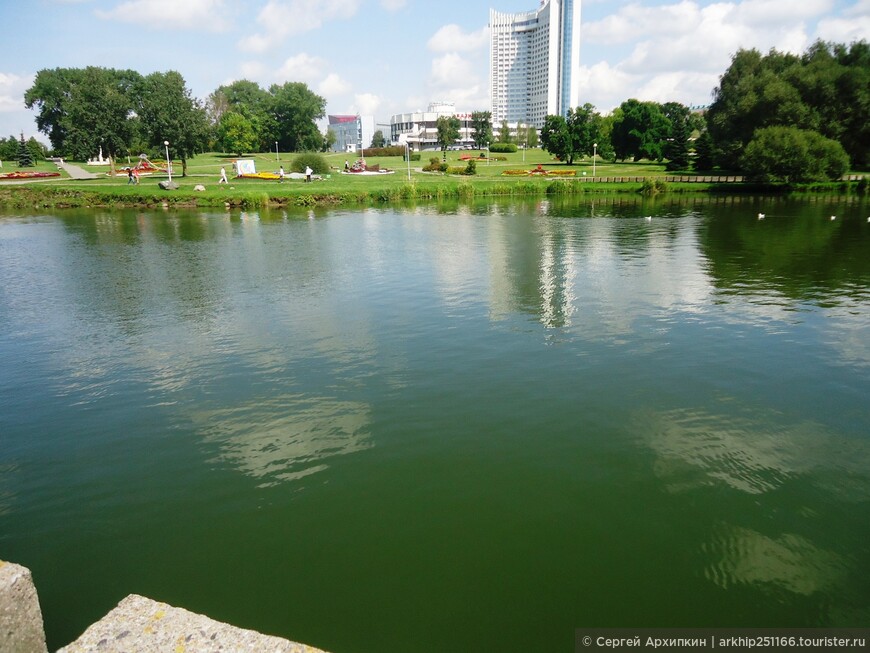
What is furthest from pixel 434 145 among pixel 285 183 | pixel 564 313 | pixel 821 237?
pixel 564 313

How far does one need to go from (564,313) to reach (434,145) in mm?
179992

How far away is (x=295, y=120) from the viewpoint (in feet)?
402

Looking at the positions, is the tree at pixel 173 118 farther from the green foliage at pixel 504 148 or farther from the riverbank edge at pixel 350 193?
the green foliage at pixel 504 148

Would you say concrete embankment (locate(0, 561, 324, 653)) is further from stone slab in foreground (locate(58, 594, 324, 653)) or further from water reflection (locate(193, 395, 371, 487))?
water reflection (locate(193, 395, 371, 487))

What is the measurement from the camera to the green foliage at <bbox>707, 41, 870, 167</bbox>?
67.2 m

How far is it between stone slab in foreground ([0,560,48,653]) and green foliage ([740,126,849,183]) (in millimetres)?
74818

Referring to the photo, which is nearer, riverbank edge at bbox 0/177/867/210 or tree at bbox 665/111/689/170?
riverbank edge at bbox 0/177/867/210

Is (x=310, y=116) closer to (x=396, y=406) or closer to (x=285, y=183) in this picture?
(x=285, y=183)

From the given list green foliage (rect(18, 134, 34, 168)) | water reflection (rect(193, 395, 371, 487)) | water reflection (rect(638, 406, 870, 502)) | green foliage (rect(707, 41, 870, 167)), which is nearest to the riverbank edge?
green foliage (rect(707, 41, 870, 167))

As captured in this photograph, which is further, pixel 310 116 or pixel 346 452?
pixel 310 116

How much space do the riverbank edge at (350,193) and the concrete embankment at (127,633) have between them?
54634 millimetres

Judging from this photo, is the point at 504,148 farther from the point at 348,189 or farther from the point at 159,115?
the point at 159,115

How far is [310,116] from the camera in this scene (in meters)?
126

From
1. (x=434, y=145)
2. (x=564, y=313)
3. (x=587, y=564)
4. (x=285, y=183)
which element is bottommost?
(x=587, y=564)
